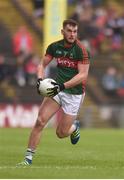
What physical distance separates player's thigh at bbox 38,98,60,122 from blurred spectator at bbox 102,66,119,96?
49.2 ft

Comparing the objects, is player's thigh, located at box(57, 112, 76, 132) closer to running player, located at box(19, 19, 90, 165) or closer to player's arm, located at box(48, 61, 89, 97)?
running player, located at box(19, 19, 90, 165)

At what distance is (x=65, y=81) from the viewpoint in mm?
11227

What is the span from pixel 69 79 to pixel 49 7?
12.5 meters

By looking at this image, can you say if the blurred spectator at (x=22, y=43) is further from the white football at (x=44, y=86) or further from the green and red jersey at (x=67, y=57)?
the white football at (x=44, y=86)

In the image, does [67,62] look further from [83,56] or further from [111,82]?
[111,82]

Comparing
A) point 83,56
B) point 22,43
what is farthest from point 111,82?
point 83,56

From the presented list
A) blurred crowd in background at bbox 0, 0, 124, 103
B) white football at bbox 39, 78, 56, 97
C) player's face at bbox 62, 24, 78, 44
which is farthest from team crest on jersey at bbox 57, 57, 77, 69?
blurred crowd in background at bbox 0, 0, 124, 103

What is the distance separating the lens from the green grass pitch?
9570mm

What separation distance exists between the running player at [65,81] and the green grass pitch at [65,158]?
1.77ft

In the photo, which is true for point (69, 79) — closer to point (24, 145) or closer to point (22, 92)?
point (24, 145)

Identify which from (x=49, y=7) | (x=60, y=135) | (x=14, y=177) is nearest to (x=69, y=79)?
(x=60, y=135)

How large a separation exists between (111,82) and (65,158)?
552 inches

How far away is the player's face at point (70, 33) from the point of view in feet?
35.2

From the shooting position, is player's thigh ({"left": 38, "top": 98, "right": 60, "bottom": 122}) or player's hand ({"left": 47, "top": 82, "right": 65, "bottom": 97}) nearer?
player's hand ({"left": 47, "top": 82, "right": 65, "bottom": 97})
